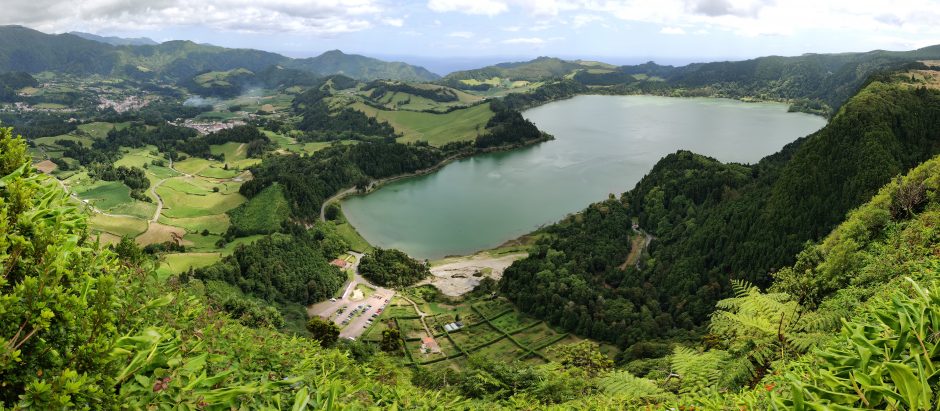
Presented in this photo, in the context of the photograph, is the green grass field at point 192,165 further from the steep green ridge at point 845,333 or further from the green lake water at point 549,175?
the steep green ridge at point 845,333

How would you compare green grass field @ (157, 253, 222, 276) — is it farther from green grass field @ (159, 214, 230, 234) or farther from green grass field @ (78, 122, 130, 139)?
green grass field @ (78, 122, 130, 139)

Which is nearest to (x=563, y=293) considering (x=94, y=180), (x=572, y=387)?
(x=572, y=387)

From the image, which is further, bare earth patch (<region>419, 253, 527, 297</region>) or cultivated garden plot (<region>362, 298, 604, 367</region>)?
bare earth patch (<region>419, 253, 527, 297</region>)

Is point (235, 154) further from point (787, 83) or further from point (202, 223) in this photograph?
point (787, 83)

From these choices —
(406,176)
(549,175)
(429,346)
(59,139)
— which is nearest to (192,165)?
(59,139)

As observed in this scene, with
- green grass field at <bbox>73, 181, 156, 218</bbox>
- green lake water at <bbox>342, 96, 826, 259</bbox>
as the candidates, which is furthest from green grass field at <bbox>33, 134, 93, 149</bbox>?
green lake water at <bbox>342, 96, 826, 259</bbox>

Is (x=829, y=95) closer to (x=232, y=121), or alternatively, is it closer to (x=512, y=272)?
(x=512, y=272)

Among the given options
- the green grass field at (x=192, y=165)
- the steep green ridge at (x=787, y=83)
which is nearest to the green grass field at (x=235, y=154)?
the green grass field at (x=192, y=165)
